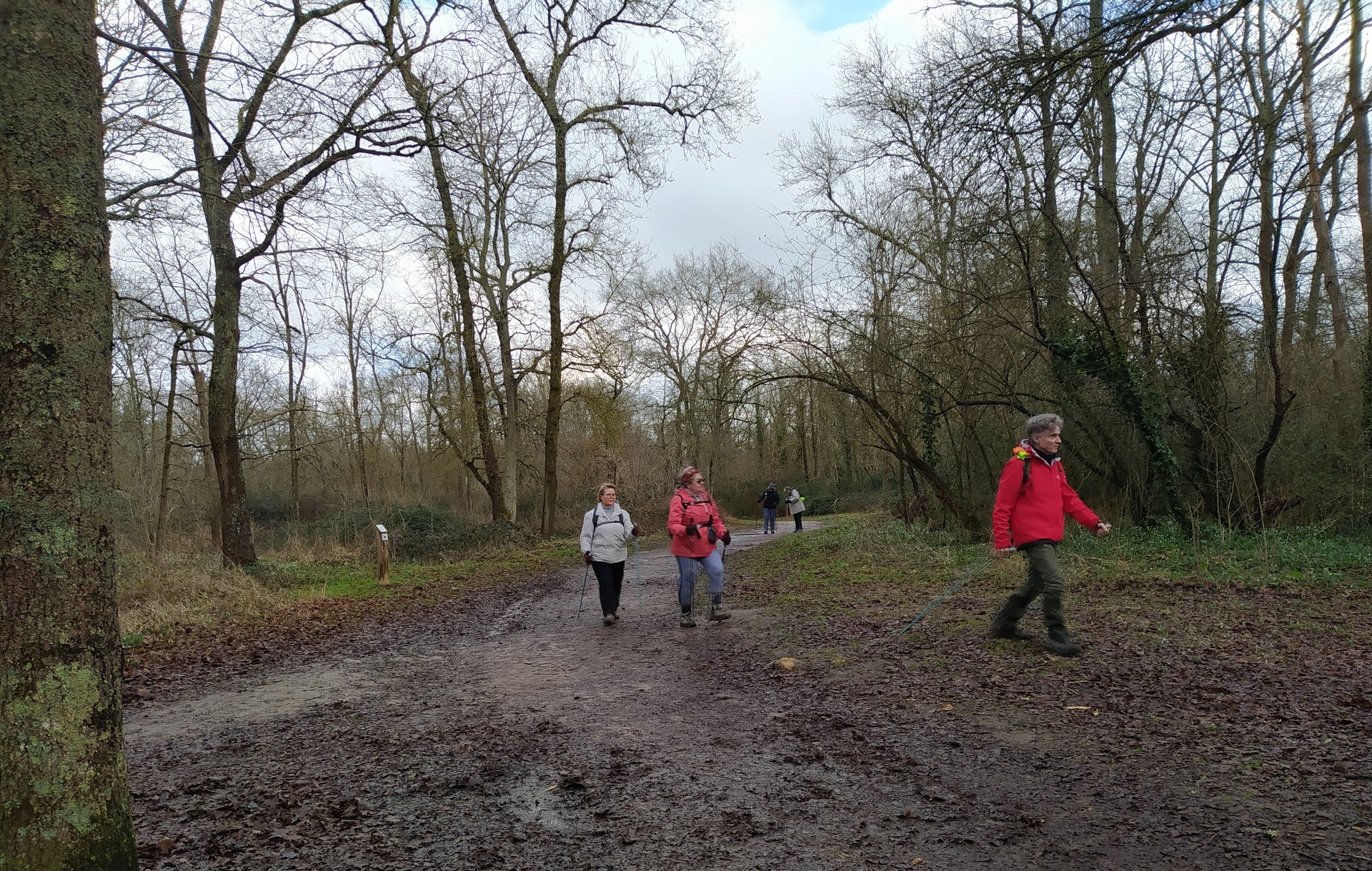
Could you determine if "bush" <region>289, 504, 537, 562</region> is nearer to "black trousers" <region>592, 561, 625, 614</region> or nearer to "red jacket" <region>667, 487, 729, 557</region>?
"black trousers" <region>592, 561, 625, 614</region>

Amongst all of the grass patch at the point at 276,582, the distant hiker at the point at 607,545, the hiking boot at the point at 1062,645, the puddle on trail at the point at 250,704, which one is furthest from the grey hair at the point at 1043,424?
the grass patch at the point at 276,582

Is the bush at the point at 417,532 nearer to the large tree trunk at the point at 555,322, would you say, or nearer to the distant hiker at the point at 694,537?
the large tree trunk at the point at 555,322

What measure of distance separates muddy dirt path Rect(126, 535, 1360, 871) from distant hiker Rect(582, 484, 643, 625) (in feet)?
8.83

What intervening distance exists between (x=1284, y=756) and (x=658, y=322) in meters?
39.6

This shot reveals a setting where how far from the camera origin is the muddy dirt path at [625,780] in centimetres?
333

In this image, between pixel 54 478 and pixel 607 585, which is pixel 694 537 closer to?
pixel 607 585

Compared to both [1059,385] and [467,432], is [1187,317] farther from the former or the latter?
[467,432]

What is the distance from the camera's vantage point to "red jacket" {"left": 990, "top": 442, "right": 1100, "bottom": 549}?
6.29m

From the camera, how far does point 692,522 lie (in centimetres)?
892

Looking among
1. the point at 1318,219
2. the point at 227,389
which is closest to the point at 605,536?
the point at 227,389

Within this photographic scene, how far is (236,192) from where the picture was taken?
20.9ft

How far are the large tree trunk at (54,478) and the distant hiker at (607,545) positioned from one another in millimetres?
7034

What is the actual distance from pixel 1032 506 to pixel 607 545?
16.6 ft

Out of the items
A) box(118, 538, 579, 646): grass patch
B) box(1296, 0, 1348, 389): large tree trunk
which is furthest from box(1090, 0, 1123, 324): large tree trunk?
box(118, 538, 579, 646): grass patch
